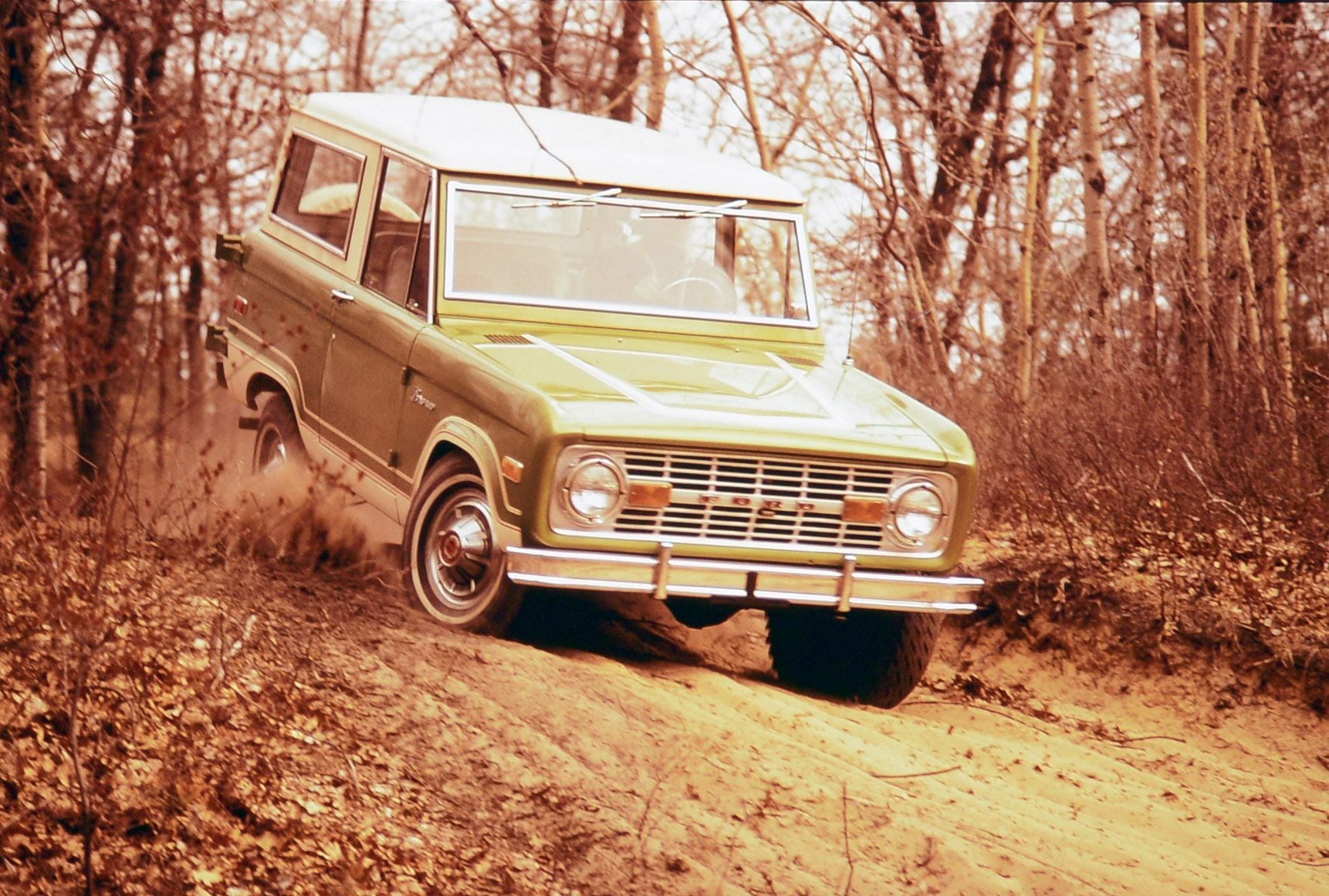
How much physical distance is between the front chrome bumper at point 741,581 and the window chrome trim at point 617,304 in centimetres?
133

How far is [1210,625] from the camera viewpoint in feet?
23.9

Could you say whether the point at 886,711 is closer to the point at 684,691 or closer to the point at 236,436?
the point at 684,691

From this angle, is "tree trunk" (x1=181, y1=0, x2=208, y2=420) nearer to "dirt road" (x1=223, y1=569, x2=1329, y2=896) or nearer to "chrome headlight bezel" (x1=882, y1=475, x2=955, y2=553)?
"dirt road" (x1=223, y1=569, x2=1329, y2=896)

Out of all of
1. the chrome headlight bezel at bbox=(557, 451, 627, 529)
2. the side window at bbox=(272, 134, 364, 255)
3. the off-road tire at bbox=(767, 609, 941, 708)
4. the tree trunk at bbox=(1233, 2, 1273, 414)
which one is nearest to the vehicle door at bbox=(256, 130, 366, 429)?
the side window at bbox=(272, 134, 364, 255)

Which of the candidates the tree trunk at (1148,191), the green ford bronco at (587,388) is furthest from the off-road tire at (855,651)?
the tree trunk at (1148,191)

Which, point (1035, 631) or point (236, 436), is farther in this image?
point (236, 436)

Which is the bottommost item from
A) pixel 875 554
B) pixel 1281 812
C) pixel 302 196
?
pixel 1281 812

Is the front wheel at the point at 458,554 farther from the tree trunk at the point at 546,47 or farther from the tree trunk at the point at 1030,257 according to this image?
the tree trunk at the point at 1030,257

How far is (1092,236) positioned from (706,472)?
5871 mm

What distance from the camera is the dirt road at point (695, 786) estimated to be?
447 cm

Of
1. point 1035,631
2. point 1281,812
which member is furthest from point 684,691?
point 1035,631

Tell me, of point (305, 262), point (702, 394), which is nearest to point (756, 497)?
point (702, 394)

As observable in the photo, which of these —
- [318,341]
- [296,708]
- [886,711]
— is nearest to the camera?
[296,708]

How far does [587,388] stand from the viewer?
5566 millimetres
